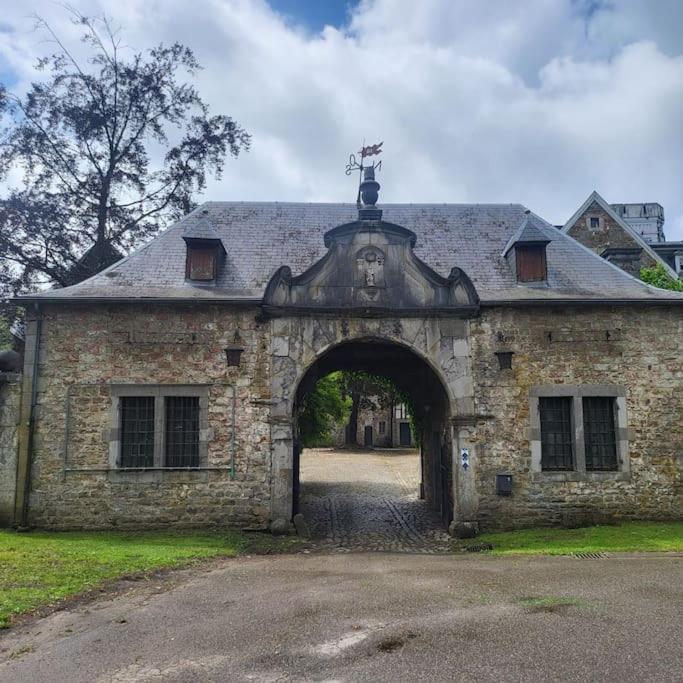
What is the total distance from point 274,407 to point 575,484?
647 cm

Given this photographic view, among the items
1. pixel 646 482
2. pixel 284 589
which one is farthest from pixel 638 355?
pixel 284 589

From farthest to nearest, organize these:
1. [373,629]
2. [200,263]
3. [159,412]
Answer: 1. [200,263]
2. [159,412]
3. [373,629]

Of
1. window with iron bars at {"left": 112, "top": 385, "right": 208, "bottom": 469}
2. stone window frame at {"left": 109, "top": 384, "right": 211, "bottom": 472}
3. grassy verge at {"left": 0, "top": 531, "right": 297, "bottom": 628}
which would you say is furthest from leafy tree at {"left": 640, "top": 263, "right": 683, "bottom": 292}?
window with iron bars at {"left": 112, "top": 385, "right": 208, "bottom": 469}

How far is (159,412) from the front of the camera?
12.2 metres

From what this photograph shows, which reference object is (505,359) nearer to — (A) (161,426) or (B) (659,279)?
(A) (161,426)

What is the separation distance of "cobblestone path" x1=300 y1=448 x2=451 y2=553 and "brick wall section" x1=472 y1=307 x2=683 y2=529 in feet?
6.57

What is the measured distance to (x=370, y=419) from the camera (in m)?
47.7

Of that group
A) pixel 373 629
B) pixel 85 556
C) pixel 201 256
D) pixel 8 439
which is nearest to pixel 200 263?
pixel 201 256

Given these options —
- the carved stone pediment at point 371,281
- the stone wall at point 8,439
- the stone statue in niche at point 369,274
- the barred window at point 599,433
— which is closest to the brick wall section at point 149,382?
the stone wall at point 8,439

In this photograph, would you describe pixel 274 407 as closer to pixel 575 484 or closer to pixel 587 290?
pixel 575 484

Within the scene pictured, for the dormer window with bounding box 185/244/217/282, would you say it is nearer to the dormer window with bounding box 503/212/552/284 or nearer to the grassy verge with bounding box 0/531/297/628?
the grassy verge with bounding box 0/531/297/628

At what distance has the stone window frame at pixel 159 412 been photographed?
39.7 ft

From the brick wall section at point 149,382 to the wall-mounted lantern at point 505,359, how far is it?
495 cm

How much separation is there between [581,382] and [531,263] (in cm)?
289
